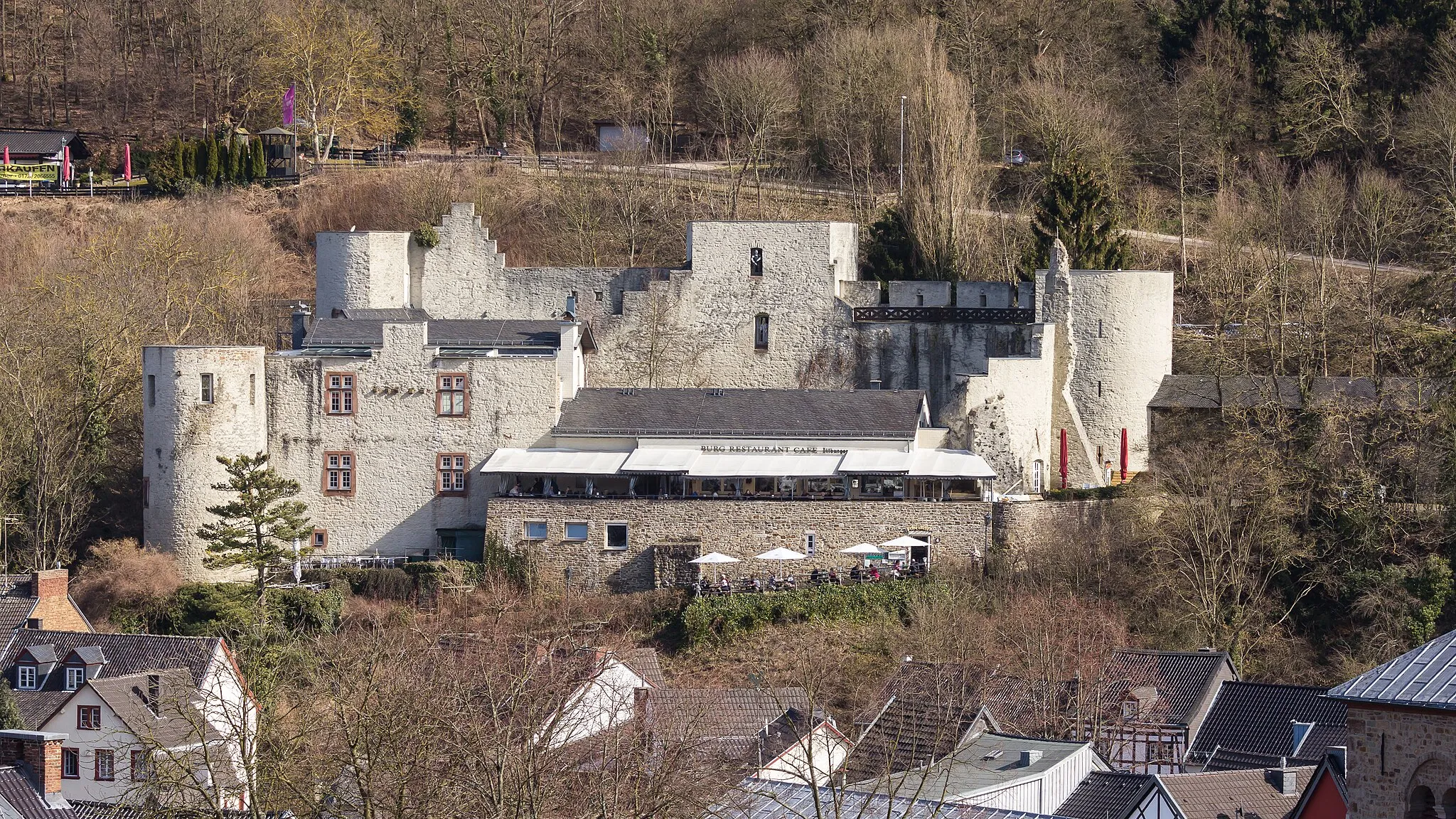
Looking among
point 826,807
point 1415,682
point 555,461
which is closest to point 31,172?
point 555,461

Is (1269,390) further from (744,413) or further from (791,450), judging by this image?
(744,413)

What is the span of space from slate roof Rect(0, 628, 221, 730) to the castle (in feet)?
23.7

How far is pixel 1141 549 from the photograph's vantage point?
4734 centimetres

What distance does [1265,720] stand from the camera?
37688mm

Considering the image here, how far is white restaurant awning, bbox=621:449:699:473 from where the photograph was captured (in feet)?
161

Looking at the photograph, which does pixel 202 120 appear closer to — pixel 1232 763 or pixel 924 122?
pixel 924 122

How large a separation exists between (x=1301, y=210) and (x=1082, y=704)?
26289mm

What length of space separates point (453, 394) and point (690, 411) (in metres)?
5.17

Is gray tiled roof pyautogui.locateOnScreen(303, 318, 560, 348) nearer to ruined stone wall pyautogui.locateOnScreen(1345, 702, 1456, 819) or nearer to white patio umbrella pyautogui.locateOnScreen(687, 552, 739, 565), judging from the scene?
white patio umbrella pyautogui.locateOnScreen(687, 552, 739, 565)

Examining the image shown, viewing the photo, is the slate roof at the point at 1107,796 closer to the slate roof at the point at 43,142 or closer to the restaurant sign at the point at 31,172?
the restaurant sign at the point at 31,172

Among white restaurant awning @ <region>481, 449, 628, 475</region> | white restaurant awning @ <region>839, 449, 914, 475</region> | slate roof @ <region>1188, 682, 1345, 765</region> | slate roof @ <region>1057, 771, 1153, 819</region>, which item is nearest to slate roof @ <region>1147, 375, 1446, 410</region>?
white restaurant awning @ <region>839, 449, 914, 475</region>

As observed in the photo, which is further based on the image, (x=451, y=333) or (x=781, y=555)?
(x=451, y=333)

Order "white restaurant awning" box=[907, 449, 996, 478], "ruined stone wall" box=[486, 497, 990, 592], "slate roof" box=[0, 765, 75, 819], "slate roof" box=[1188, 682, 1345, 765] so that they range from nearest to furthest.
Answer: "slate roof" box=[0, 765, 75, 819] < "slate roof" box=[1188, 682, 1345, 765] < "ruined stone wall" box=[486, 497, 990, 592] < "white restaurant awning" box=[907, 449, 996, 478]

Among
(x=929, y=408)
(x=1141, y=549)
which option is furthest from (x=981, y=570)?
(x=929, y=408)
